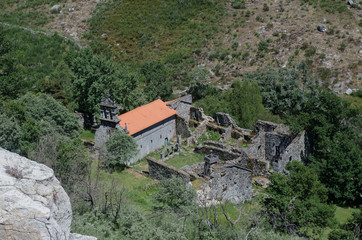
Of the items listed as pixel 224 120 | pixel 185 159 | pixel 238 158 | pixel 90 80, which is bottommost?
pixel 185 159

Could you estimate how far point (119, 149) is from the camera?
3206cm

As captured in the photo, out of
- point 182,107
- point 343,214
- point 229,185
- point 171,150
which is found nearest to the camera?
point 229,185

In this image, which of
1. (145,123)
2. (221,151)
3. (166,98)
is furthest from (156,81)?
(221,151)

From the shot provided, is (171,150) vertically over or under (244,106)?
under

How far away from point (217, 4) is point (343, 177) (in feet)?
142

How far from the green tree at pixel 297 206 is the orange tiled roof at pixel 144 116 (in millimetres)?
14059

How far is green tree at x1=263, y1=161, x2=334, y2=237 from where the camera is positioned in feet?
76.4

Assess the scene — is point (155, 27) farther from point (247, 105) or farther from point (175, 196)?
point (175, 196)

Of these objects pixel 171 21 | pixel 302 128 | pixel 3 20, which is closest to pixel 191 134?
pixel 302 128

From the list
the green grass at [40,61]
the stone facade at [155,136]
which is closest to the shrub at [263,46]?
the stone facade at [155,136]

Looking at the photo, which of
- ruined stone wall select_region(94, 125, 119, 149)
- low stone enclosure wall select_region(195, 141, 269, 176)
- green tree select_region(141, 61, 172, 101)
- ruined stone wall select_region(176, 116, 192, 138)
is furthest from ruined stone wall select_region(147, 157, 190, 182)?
green tree select_region(141, 61, 172, 101)

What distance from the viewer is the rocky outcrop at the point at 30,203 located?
29.3 feet

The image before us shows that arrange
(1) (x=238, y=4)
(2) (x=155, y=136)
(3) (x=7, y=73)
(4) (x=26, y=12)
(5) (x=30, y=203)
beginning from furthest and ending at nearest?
(4) (x=26, y=12)
(1) (x=238, y=4)
(3) (x=7, y=73)
(2) (x=155, y=136)
(5) (x=30, y=203)

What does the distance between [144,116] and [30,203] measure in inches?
1106
